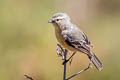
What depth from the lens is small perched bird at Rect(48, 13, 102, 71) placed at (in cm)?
522

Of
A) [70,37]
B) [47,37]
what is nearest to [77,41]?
[70,37]

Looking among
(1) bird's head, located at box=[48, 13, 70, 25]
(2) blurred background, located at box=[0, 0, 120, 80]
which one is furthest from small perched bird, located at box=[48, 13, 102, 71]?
(2) blurred background, located at box=[0, 0, 120, 80]

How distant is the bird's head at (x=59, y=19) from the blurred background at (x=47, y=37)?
5.68ft

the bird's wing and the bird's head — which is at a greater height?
the bird's head

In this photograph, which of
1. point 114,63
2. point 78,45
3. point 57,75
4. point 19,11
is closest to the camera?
point 78,45

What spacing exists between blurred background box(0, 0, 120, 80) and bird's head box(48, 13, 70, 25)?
68.2 inches

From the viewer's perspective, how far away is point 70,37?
5.50 metres

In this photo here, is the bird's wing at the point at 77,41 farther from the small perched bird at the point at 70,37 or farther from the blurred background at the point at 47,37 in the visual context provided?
the blurred background at the point at 47,37

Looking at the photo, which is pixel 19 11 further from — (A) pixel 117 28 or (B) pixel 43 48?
(A) pixel 117 28

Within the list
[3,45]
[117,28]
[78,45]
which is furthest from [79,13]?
[78,45]

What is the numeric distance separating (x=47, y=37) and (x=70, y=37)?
2.92 metres

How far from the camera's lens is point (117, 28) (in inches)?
381

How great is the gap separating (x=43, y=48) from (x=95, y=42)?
1.26m

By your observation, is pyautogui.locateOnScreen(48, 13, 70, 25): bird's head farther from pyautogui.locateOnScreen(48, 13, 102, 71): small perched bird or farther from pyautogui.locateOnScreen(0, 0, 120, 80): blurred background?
pyautogui.locateOnScreen(0, 0, 120, 80): blurred background
